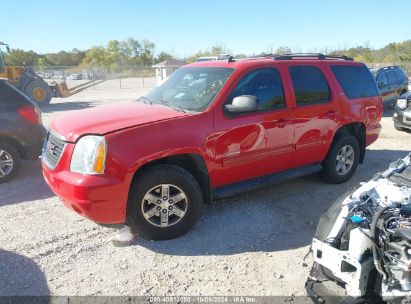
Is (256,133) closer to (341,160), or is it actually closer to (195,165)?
(195,165)

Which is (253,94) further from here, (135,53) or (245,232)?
(135,53)

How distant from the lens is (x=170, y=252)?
3.53 meters

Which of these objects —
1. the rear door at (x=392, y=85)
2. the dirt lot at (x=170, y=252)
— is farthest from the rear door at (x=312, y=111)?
the rear door at (x=392, y=85)

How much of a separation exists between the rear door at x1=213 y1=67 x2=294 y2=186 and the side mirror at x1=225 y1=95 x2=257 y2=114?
0.07 m

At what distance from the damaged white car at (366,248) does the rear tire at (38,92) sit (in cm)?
1705

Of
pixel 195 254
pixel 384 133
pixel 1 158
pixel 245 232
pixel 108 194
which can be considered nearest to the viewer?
pixel 108 194

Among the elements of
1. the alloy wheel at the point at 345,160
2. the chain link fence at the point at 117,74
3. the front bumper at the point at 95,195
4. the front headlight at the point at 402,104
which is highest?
the chain link fence at the point at 117,74

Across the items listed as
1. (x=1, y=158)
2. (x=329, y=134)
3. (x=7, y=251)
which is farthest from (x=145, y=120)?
(x=1, y=158)

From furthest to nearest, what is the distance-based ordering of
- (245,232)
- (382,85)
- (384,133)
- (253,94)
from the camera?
(382,85) → (384,133) → (253,94) → (245,232)

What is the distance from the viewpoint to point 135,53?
90.8 metres

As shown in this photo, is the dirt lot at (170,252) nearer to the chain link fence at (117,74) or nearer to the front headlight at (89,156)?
the front headlight at (89,156)

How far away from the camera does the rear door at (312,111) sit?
15.0 ft

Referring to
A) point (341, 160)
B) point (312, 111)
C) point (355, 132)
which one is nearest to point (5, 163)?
point (312, 111)

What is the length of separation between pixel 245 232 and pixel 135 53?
92.9m
